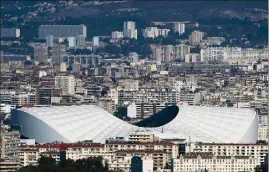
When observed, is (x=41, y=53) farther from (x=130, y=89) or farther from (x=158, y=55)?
(x=130, y=89)

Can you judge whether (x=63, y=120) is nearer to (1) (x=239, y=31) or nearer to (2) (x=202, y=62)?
(2) (x=202, y=62)

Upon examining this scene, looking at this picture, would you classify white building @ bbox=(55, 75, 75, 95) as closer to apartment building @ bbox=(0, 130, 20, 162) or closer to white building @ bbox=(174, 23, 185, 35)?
white building @ bbox=(174, 23, 185, 35)

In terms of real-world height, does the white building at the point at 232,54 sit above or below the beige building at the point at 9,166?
below

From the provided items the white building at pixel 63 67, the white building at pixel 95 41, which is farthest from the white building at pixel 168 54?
the white building at pixel 63 67

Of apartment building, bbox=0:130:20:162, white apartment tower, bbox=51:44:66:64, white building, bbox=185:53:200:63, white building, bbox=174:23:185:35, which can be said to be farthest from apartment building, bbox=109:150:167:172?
white building, bbox=174:23:185:35

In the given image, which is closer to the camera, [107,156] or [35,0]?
[107,156]

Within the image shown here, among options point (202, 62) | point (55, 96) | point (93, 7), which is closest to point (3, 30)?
point (93, 7)

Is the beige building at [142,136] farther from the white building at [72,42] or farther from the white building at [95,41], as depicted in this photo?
the white building at [95,41]
